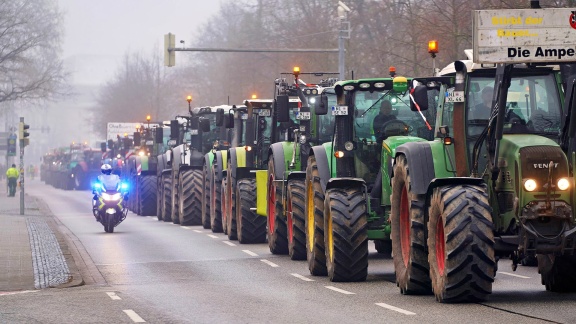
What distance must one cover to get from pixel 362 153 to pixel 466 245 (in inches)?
232

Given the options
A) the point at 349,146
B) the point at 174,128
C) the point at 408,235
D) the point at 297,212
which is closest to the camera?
the point at 408,235

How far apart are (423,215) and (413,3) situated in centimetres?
3158

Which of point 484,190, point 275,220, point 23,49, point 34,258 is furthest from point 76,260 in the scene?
point 23,49

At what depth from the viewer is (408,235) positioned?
16.5m

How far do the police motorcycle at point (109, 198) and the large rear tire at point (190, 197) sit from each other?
7.36 ft

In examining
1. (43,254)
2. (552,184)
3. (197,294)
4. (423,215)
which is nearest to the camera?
(552,184)

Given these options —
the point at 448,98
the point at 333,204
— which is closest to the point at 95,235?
the point at 333,204

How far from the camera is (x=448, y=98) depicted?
15.7 m

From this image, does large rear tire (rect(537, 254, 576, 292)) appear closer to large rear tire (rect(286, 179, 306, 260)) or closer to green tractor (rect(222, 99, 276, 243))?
large rear tire (rect(286, 179, 306, 260))

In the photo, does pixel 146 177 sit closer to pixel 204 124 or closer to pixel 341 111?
pixel 204 124

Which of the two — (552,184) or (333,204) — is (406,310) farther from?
(333,204)

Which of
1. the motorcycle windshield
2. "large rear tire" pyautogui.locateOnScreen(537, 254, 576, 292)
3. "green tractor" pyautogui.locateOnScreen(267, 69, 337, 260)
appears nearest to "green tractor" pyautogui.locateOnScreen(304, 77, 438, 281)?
"green tractor" pyautogui.locateOnScreen(267, 69, 337, 260)

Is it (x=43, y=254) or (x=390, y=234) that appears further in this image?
(x=43, y=254)

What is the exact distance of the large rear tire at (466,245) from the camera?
14.1 m
